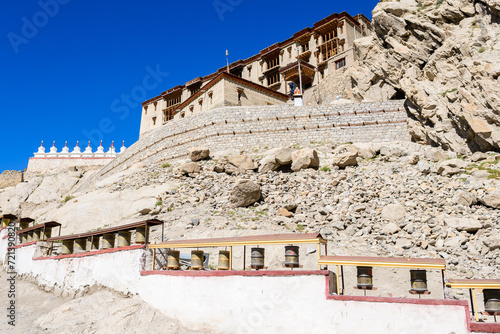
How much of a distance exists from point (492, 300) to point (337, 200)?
479 inches

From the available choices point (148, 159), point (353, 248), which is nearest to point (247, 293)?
point (353, 248)

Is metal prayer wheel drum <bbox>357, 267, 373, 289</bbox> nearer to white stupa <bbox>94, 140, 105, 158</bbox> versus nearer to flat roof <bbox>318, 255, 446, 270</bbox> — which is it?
flat roof <bbox>318, 255, 446, 270</bbox>

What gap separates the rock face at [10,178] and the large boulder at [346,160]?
35327 millimetres

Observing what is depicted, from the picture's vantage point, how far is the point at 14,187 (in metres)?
40.4

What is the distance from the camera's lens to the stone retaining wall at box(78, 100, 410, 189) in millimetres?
28859

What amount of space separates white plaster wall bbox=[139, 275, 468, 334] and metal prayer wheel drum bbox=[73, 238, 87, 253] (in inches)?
197

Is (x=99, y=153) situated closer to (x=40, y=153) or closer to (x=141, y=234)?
(x=40, y=153)

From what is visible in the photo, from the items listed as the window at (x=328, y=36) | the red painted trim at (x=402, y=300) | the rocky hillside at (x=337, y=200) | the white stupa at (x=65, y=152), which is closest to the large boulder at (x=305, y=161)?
the rocky hillside at (x=337, y=200)

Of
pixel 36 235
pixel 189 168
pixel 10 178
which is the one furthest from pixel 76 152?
pixel 36 235

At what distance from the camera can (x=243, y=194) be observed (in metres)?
20.3

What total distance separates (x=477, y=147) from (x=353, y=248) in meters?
11.6

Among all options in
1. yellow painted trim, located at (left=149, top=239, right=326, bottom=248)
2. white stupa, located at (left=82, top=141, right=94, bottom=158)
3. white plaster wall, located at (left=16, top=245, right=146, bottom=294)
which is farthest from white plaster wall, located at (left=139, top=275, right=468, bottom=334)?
white stupa, located at (left=82, top=141, right=94, bottom=158)

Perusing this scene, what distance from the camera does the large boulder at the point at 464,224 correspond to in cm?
1538

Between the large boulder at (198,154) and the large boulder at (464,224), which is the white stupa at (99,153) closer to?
the large boulder at (198,154)
